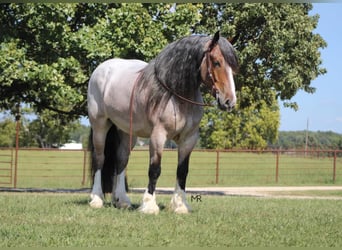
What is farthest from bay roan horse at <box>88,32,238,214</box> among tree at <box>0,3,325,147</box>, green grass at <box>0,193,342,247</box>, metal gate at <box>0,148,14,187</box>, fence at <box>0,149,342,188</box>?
metal gate at <box>0,148,14,187</box>

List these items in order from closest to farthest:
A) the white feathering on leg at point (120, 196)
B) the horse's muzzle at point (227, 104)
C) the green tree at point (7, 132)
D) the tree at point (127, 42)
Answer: the horse's muzzle at point (227, 104) < the white feathering on leg at point (120, 196) < the tree at point (127, 42) < the green tree at point (7, 132)

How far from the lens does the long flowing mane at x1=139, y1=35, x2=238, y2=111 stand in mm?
7234

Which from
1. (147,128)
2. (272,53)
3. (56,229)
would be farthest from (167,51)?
(272,53)

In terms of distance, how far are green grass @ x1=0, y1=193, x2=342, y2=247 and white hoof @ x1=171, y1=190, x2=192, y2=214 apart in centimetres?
14

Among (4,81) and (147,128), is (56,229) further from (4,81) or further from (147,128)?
(4,81)

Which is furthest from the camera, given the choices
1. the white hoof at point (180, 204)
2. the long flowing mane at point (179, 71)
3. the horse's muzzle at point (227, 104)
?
the white hoof at point (180, 204)

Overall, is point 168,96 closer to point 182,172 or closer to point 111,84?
point 182,172

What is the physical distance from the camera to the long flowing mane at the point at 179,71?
23.7 ft

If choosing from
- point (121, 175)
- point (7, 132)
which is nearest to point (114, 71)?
point (121, 175)

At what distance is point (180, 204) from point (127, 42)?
7.90 m

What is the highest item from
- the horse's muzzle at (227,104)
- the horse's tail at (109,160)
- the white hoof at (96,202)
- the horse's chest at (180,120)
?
the horse's muzzle at (227,104)

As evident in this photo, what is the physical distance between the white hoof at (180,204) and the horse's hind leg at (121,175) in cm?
91

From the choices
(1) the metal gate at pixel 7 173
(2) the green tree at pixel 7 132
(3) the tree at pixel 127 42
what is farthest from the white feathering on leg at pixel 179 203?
(2) the green tree at pixel 7 132

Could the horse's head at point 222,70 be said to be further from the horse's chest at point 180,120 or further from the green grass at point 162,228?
the green grass at point 162,228
